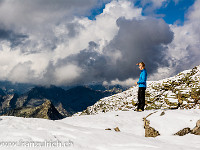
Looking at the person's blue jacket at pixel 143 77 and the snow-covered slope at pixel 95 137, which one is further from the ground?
the person's blue jacket at pixel 143 77

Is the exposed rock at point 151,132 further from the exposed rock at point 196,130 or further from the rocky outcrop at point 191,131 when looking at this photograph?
the exposed rock at point 196,130

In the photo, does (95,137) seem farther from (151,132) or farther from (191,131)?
(191,131)

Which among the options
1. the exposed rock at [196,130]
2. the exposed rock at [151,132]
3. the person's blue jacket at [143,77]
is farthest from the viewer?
the person's blue jacket at [143,77]

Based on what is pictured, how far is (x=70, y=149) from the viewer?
4277 millimetres

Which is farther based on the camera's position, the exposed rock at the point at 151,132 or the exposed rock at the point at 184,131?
the exposed rock at the point at 151,132

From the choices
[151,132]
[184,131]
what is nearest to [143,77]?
[151,132]

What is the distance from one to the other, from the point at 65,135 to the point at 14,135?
1.54m

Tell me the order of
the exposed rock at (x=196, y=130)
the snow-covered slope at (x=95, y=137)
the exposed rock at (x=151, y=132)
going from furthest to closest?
the exposed rock at (x=151, y=132), the exposed rock at (x=196, y=130), the snow-covered slope at (x=95, y=137)

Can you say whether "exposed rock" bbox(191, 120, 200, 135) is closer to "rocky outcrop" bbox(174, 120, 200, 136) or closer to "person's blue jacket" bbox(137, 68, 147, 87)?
"rocky outcrop" bbox(174, 120, 200, 136)

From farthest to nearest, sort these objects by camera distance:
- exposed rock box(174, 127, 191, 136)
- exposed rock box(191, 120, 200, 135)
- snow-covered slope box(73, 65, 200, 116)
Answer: snow-covered slope box(73, 65, 200, 116) → exposed rock box(174, 127, 191, 136) → exposed rock box(191, 120, 200, 135)

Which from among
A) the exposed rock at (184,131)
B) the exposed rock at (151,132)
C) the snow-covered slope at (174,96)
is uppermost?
the snow-covered slope at (174,96)

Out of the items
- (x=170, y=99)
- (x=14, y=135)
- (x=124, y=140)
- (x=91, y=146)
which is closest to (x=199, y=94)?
(x=170, y=99)

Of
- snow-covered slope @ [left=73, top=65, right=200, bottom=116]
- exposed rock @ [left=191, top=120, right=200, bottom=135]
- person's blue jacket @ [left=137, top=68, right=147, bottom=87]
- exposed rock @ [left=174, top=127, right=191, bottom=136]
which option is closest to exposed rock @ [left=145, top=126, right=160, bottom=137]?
exposed rock @ [left=174, top=127, right=191, bottom=136]

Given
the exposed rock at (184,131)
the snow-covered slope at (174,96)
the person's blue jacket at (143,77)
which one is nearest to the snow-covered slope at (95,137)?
the exposed rock at (184,131)
